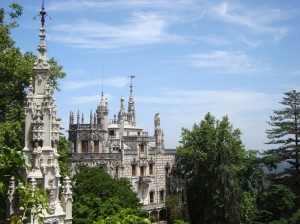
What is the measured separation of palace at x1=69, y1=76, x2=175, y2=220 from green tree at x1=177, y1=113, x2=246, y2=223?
3783 mm

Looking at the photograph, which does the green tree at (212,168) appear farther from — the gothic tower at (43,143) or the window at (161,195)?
the gothic tower at (43,143)

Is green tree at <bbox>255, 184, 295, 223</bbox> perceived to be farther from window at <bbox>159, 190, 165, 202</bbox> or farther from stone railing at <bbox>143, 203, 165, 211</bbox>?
window at <bbox>159, 190, 165, 202</bbox>

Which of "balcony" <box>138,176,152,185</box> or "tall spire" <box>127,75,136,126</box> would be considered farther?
"tall spire" <box>127,75,136,126</box>

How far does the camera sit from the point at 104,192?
117 ft

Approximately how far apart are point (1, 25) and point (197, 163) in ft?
110

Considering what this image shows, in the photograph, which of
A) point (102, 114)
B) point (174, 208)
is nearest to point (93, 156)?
point (102, 114)

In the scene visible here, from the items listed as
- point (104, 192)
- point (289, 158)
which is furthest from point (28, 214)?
point (289, 158)

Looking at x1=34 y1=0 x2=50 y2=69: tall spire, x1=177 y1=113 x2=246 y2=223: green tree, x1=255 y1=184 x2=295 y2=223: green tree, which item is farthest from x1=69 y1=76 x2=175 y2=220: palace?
x1=34 y1=0 x2=50 y2=69: tall spire

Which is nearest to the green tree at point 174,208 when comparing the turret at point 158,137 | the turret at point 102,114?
the turret at point 158,137

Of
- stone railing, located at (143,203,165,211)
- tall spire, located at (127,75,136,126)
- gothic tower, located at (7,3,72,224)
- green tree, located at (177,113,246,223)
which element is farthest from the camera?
tall spire, located at (127,75,136,126)

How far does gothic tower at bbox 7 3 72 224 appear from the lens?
13.5 metres

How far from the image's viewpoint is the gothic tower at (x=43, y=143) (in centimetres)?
1348

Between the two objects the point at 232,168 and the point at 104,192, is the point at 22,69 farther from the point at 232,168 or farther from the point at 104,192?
the point at 232,168

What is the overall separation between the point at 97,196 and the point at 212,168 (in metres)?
18.3
